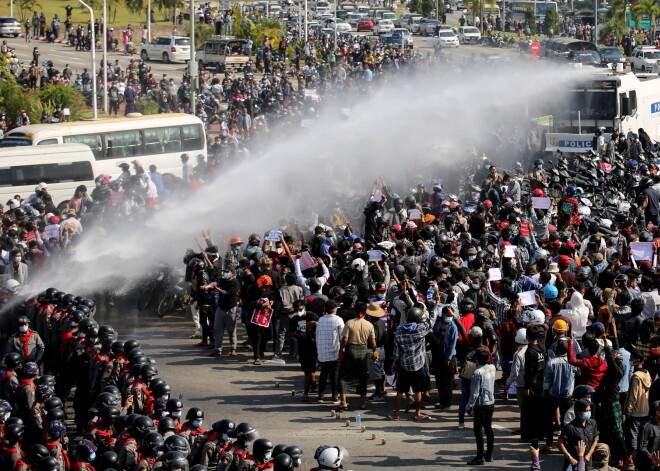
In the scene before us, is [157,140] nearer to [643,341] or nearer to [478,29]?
[643,341]

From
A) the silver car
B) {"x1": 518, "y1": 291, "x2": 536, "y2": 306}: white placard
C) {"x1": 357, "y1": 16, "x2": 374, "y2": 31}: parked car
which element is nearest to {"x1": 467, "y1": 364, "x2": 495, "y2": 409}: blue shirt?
{"x1": 518, "y1": 291, "x2": 536, "y2": 306}: white placard

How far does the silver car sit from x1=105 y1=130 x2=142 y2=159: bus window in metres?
36.4

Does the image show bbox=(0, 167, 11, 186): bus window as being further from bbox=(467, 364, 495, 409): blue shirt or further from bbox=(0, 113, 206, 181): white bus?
bbox=(467, 364, 495, 409): blue shirt

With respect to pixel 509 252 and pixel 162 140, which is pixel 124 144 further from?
pixel 509 252

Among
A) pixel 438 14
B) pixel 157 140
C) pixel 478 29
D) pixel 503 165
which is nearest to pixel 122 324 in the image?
pixel 157 140

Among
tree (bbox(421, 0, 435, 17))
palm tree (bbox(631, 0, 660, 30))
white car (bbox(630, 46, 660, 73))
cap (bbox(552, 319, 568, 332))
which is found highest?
tree (bbox(421, 0, 435, 17))

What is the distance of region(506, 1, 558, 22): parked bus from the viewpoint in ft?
272

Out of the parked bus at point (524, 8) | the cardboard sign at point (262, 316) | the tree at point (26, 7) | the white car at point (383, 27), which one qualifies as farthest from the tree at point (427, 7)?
the cardboard sign at point (262, 316)

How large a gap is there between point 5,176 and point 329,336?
14357mm

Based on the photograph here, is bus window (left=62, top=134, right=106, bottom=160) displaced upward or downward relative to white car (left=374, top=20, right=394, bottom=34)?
downward

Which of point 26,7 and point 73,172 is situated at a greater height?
point 26,7

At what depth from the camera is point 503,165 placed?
3228 centimetres

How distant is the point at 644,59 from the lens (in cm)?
6025

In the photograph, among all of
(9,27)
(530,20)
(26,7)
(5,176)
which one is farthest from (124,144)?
(530,20)
